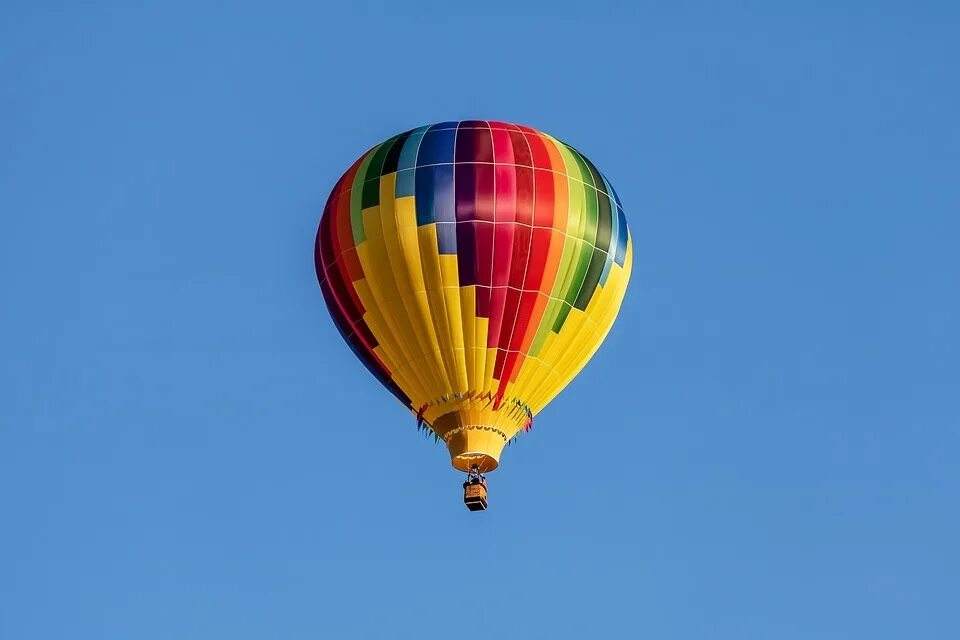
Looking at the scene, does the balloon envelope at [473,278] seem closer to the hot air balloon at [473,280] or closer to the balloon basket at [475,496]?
the hot air balloon at [473,280]

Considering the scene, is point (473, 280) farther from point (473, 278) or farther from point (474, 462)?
point (474, 462)

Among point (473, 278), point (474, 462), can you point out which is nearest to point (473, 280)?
point (473, 278)

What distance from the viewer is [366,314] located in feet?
119

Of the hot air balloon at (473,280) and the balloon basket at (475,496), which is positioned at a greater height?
the hot air balloon at (473,280)

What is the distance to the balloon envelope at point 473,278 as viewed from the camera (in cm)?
3569

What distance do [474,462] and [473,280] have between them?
2.59 meters

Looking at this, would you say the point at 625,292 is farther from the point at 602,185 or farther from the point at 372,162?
the point at 372,162

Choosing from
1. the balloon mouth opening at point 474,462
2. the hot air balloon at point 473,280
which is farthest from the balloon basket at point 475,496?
the balloon mouth opening at point 474,462

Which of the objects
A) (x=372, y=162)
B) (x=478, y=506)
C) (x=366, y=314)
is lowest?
(x=478, y=506)

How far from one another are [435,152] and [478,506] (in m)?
5.17

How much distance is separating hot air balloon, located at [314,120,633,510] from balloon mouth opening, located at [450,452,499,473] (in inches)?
1.1

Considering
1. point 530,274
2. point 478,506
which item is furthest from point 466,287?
point 478,506

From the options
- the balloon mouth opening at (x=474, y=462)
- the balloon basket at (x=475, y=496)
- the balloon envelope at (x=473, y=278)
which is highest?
the balloon envelope at (x=473, y=278)

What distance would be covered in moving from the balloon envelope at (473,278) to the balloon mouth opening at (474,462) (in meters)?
0.02
